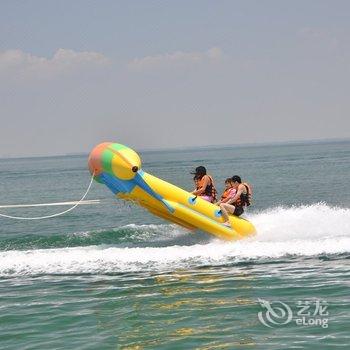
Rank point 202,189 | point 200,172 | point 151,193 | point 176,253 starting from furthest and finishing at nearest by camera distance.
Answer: point 200,172, point 202,189, point 151,193, point 176,253

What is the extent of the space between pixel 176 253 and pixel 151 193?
4.47ft

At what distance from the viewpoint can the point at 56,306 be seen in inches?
271

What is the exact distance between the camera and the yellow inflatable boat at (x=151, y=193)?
9914 mm

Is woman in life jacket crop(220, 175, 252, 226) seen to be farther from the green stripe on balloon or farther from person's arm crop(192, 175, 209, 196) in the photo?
the green stripe on balloon

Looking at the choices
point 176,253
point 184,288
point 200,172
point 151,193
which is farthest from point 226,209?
point 184,288

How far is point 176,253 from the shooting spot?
916 cm

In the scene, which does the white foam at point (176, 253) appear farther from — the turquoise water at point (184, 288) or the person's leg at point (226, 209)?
the person's leg at point (226, 209)

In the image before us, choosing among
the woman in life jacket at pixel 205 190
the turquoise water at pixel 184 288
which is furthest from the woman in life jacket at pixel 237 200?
the turquoise water at pixel 184 288

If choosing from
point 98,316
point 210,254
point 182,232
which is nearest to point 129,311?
point 98,316

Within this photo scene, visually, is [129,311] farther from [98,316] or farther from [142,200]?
[142,200]

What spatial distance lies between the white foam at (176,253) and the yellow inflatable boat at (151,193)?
0.31 metres

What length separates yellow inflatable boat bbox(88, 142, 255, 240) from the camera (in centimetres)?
991

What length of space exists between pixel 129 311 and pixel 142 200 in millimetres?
3781

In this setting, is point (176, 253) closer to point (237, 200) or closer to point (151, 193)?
point (151, 193)
